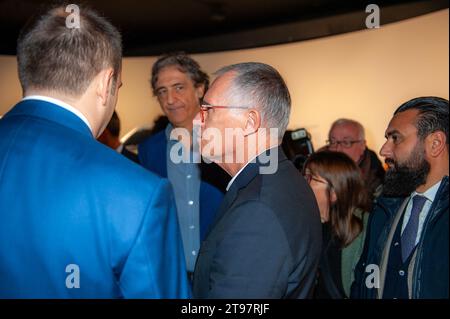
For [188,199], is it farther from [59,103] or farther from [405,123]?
[59,103]

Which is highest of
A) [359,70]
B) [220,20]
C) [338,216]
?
[220,20]

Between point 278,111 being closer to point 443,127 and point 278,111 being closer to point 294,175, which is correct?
point 294,175

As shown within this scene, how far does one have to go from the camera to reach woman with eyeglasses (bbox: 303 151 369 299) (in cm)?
244

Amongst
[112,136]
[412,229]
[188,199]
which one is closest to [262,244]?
[412,229]

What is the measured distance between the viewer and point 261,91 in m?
1.45

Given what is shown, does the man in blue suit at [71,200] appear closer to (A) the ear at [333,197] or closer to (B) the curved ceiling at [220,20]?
(A) the ear at [333,197]

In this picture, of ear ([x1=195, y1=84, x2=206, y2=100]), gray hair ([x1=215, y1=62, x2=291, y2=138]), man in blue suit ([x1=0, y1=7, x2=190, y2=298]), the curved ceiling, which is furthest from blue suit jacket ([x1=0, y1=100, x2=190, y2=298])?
the curved ceiling

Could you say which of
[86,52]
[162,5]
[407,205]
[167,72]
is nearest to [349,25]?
[162,5]

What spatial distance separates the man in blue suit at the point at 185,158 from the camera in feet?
7.72

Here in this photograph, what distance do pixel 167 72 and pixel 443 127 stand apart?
1.28m

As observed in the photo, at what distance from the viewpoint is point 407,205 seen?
2.03 meters

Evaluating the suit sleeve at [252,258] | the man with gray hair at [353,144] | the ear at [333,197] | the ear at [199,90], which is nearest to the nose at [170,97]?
the ear at [199,90]

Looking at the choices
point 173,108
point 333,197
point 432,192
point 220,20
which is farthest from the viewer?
point 220,20

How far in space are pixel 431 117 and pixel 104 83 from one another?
1.40 meters
